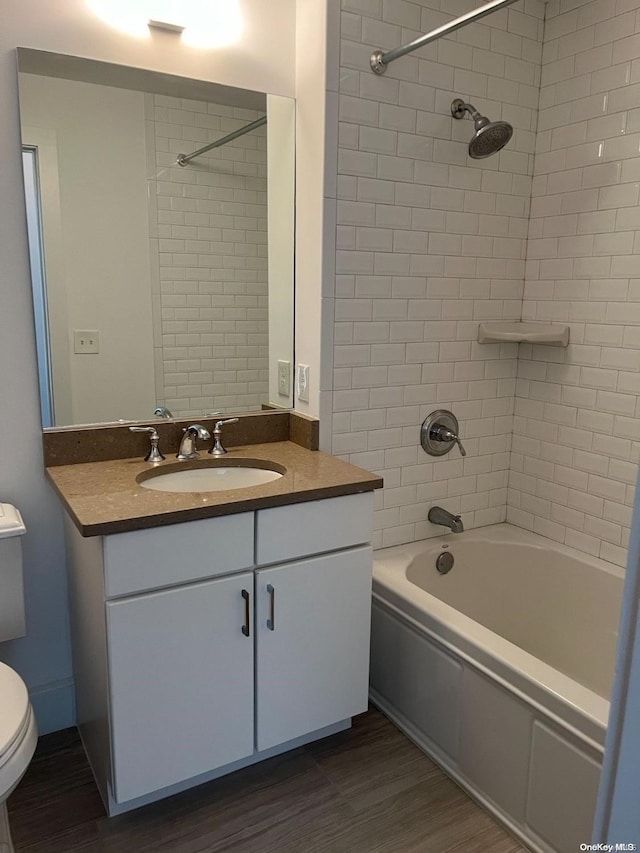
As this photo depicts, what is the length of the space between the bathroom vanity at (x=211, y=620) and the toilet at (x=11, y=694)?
0.53 feet

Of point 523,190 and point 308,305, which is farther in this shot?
point 523,190

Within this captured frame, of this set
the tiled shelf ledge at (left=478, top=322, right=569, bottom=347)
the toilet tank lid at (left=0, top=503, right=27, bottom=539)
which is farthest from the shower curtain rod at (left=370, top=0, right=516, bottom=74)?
the toilet tank lid at (left=0, top=503, right=27, bottom=539)

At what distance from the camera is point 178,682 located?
1.71 metres

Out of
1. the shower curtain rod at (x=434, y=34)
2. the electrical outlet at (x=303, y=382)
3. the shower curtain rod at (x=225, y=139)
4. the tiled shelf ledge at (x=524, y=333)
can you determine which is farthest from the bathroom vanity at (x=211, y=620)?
the shower curtain rod at (x=434, y=34)

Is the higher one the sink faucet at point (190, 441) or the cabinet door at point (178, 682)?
the sink faucet at point (190, 441)

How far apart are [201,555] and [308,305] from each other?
3.22 feet

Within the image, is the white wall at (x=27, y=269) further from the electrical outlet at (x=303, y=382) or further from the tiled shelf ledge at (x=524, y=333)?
the tiled shelf ledge at (x=524, y=333)

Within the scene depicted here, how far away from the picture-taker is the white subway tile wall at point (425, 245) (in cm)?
220

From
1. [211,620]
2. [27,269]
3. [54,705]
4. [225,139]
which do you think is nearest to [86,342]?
[27,269]

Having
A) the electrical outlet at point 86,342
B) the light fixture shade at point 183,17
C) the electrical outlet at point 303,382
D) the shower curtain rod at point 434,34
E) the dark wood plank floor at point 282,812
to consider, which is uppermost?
the light fixture shade at point 183,17

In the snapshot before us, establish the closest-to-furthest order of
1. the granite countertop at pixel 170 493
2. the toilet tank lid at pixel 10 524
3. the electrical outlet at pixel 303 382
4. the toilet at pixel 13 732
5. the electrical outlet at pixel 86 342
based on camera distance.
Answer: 1. the toilet at pixel 13 732
2. the granite countertop at pixel 170 493
3. the toilet tank lid at pixel 10 524
4. the electrical outlet at pixel 86 342
5. the electrical outlet at pixel 303 382

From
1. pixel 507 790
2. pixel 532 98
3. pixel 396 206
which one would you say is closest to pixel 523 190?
pixel 532 98

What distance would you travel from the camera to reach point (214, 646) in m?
1.75

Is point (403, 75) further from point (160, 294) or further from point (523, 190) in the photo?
point (160, 294)
